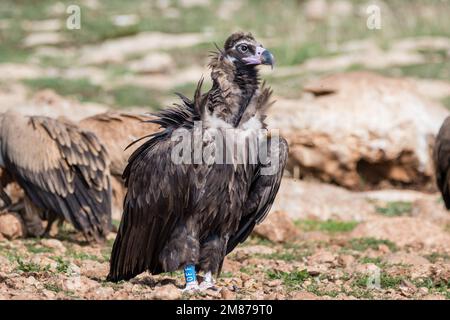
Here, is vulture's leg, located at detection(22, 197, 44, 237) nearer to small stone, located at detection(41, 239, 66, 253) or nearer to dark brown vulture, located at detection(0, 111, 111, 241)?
dark brown vulture, located at detection(0, 111, 111, 241)

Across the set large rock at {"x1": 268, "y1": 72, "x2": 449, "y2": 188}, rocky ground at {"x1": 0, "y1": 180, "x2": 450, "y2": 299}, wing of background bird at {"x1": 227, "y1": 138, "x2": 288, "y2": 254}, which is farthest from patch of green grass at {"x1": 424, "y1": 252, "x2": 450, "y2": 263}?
large rock at {"x1": 268, "y1": 72, "x2": 449, "y2": 188}

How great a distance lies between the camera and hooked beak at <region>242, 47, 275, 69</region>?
7156 millimetres

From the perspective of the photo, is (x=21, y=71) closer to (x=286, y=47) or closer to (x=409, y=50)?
(x=286, y=47)

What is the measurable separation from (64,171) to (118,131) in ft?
3.50

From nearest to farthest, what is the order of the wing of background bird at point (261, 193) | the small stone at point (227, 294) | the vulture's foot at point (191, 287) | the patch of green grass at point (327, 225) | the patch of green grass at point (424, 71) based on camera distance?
the small stone at point (227, 294), the vulture's foot at point (191, 287), the wing of background bird at point (261, 193), the patch of green grass at point (327, 225), the patch of green grass at point (424, 71)

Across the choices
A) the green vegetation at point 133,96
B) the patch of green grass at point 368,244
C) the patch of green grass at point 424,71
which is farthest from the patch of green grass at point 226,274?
the patch of green grass at point 424,71

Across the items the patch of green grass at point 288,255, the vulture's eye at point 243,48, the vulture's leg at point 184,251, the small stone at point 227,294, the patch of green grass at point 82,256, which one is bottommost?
the patch of green grass at point 288,255

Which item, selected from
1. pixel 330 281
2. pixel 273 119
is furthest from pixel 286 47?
pixel 330 281

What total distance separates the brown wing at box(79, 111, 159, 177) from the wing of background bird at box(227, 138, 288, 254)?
371 centimetres

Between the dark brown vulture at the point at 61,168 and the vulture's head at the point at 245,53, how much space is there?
10.6ft

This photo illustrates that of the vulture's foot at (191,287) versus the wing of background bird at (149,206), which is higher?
the wing of background bird at (149,206)

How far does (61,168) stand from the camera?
10203mm

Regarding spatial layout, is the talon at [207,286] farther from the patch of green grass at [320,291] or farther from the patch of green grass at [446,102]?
the patch of green grass at [446,102]

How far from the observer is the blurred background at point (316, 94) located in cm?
981
